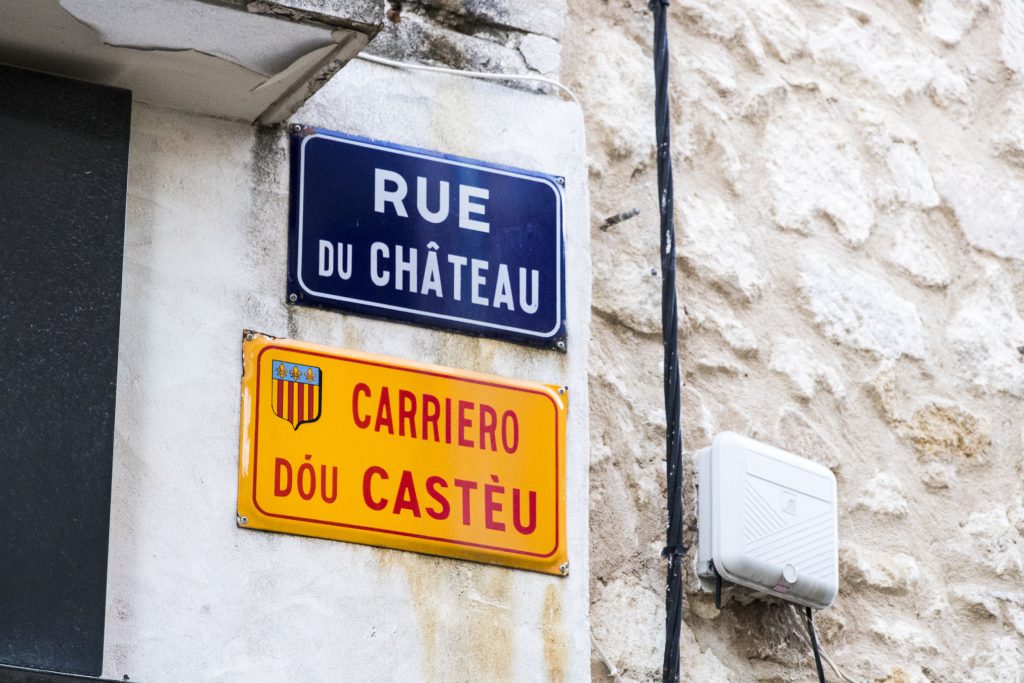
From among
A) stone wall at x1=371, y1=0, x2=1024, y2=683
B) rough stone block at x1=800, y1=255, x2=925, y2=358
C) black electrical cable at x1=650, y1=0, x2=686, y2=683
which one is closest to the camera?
black electrical cable at x1=650, y1=0, x2=686, y2=683

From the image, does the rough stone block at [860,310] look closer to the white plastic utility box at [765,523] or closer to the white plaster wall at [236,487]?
the white plastic utility box at [765,523]

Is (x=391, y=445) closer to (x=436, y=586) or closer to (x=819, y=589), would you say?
(x=436, y=586)

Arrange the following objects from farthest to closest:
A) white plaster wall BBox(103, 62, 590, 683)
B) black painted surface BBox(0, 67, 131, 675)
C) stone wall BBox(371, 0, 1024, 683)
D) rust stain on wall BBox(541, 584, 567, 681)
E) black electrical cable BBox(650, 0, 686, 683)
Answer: stone wall BBox(371, 0, 1024, 683) → black electrical cable BBox(650, 0, 686, 683) → rust stain on wall BBox(541, 584, 567, 681) → white plaster wall BBox(103, 62, 590, 683) → black painted surface BBox(0, 67, 131, 675)

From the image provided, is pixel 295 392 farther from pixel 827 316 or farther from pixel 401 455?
pixel 827 316

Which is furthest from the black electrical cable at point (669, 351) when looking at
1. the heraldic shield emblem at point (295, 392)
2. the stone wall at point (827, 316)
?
the heraldic shield emblem at point (295, 392)

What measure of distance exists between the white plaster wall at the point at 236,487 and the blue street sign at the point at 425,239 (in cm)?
4

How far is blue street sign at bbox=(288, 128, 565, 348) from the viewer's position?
10.2 feet

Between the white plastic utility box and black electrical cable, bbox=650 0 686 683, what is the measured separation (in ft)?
0.18

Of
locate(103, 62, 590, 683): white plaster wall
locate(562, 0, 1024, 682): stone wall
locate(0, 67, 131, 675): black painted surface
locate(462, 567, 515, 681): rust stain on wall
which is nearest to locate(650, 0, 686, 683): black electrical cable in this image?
locate(562, 0, 1024, 682): stone wall

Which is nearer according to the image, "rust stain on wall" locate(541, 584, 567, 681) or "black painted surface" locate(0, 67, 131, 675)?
"black painted surface" locate(0, 67, 131, 675)

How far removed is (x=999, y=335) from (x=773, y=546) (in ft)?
3.20

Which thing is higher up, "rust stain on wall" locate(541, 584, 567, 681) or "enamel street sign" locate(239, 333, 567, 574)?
"enamel street sign" locate(239, 333, 567, 574)

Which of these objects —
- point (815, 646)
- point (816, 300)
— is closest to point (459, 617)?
point (815, 646)

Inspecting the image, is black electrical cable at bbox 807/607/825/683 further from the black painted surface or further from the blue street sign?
the black painted surface
